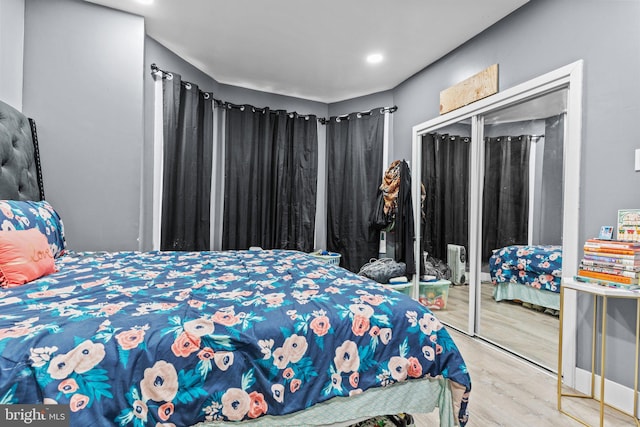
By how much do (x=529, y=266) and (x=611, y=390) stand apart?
0.91 metres

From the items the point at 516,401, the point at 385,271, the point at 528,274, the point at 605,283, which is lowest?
the point at 516,401

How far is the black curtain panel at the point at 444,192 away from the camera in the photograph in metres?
2.99

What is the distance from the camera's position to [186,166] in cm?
331

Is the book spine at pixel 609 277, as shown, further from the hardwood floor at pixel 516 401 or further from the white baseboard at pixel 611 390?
the hardwood floor at pixel 516 401

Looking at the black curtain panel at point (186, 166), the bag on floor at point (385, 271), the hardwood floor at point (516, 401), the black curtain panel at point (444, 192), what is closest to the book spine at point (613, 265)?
the hardwood floor at point (516, 401)

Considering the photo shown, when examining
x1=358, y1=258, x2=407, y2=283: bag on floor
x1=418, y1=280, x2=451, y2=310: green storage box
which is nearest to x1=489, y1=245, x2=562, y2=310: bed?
x1=418, y1=280, x2=451, y2=310: green storage box

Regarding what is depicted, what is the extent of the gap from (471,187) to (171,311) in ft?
8.80

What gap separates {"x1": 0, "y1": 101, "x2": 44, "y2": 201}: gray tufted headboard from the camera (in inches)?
76.9

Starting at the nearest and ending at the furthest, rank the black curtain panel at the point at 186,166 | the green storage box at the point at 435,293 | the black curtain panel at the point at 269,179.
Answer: the black curtain panel at the point at 186,166, the green storage box at the point at 435,293, the black curtain panel at the point at 269,179

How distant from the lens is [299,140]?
4309 millimetres

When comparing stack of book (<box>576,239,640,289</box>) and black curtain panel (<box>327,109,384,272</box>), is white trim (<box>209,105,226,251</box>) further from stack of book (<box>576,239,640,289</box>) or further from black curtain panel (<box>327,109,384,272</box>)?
stack of book (<box>576,239,640,289</box>)

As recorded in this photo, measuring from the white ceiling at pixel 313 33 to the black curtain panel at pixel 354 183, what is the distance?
0.66 m

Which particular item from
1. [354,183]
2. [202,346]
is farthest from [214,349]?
[354,183]

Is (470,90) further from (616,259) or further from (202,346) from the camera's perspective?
(202,346)
